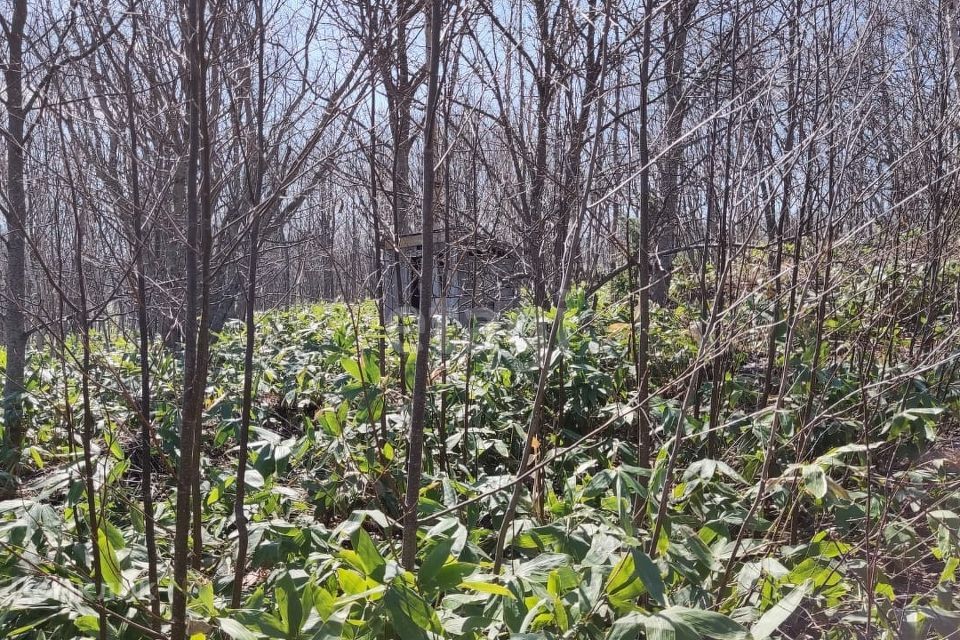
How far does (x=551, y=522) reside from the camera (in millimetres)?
2236

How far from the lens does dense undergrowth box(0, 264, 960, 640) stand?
5.38 ft

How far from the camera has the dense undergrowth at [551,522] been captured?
5.38 feet

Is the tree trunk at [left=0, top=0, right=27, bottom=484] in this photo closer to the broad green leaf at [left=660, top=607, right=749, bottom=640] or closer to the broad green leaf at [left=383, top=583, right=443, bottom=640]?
the broad green leaf at [left=383, top=583, right=443, bottom=640]

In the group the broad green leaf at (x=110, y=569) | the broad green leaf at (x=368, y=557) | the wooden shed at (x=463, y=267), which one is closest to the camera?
the broad green leaf at (x=368, y=557)

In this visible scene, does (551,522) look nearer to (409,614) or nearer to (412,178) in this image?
(409,614)

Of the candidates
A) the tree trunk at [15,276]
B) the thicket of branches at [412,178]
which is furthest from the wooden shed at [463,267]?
the tree trunk at [15,276]

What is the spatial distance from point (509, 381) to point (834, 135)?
5.98 ft

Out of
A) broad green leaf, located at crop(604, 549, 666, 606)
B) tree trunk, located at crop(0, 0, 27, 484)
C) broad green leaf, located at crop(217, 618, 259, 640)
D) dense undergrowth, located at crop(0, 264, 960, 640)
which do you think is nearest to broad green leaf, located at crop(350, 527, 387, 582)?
dense undergrowth, located at crop(0, 264, 960, 640)

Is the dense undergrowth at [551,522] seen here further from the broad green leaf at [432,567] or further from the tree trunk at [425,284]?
the tree trunk at [425,284]

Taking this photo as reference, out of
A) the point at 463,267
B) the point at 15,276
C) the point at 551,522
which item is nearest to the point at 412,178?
the point at 463,267

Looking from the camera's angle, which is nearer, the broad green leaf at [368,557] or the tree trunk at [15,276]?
the broad green leaf at [368,557]

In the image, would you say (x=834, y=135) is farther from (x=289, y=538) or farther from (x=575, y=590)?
(x=289, y=538)

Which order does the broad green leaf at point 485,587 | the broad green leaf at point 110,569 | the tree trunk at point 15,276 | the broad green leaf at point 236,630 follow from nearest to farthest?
1. the broad green leaf at point 236,630
2. the broad green leaf at point 485,587
3. the broad green leaf at point 110,569
4. the tree trunk at point 15,276

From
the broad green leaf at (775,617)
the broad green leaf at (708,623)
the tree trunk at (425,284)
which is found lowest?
the broad green leaf at (775,617)
